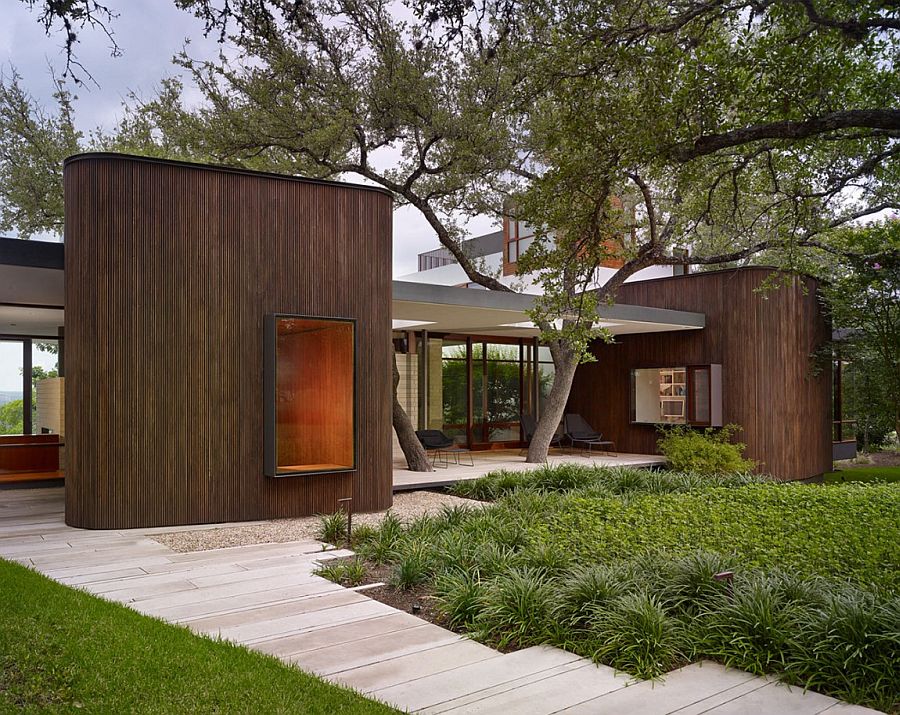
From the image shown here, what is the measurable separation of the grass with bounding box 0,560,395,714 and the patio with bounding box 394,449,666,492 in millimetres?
6507

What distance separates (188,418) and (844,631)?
596 cm

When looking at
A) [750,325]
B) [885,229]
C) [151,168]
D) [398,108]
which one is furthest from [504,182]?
[151,168]

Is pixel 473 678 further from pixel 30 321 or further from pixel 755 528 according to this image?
pixel 30 321

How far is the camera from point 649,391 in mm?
15766

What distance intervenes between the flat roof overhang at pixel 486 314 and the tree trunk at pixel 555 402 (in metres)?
0.88

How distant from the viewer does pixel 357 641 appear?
13.9 feet

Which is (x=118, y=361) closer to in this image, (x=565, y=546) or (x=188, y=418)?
(x=188, y=418)

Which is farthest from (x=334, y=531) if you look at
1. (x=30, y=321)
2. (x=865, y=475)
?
(x=865, y=475)

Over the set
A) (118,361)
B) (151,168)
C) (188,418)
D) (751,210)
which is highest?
(751,210)

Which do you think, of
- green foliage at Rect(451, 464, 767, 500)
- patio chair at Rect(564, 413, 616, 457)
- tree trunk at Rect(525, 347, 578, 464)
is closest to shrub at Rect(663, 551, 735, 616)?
green foliage at Rect(451, 464, 767, 500)

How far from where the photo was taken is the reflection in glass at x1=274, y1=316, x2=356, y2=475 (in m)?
7.98

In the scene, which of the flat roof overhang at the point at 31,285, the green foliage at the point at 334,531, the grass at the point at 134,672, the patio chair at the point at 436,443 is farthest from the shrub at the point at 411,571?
the patio chair at the point at 436,443

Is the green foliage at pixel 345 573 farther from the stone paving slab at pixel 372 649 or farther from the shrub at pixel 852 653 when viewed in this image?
the shrub at pixel 852 653

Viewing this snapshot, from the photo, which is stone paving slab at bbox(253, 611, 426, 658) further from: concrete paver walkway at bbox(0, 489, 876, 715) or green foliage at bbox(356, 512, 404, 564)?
green foliage at bbox(356, 512, 404, 564)
